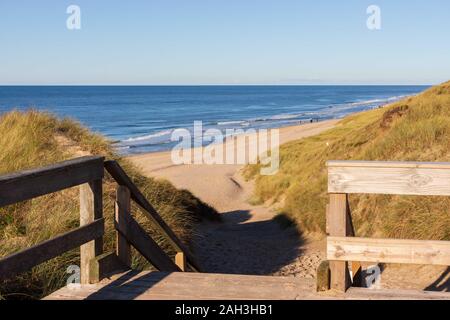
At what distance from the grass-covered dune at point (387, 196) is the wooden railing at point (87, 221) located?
454cm

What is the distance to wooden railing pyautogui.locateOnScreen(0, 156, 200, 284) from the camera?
4.30m

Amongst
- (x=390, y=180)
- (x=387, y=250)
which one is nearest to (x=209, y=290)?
(x=387, y=250)

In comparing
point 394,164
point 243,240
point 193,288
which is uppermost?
point 394,164

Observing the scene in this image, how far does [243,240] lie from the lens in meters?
14.1

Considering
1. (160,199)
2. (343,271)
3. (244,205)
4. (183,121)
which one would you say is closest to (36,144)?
(160,199)

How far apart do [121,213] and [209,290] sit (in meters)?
1.25

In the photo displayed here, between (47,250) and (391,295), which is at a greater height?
(47,250)

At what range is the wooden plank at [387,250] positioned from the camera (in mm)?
4836

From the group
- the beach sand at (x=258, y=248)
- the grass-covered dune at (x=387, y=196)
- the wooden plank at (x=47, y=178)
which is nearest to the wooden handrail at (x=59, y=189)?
the wooden plank at (x=47, y=178)

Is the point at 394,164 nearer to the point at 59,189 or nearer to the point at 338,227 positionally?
the point at 338,227

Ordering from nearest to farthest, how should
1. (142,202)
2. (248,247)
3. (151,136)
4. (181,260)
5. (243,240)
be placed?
(142,202)
(181,260)
(248,247)
(243,240)
(151,136)

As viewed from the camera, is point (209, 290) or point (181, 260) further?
point (181, 260)

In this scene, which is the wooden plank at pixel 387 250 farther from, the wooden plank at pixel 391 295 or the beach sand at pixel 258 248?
the beach sand at pixel 258 248
